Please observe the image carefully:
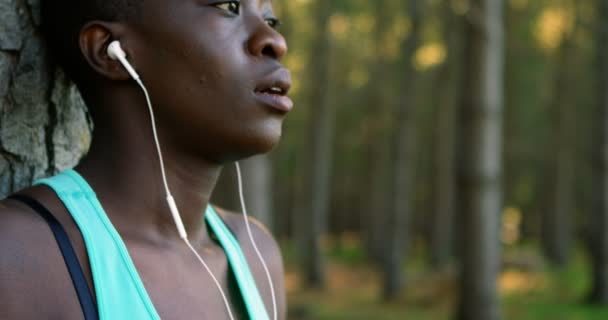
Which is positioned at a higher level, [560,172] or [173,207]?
[173,207]

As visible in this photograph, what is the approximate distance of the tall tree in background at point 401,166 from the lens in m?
15.1

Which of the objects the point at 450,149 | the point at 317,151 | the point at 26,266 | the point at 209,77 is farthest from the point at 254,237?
the point at 450,149

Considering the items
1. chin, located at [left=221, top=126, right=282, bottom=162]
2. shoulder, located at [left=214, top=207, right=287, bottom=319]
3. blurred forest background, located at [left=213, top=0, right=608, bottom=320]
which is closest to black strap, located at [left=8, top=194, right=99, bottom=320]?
chin, located at [left=221, top=126, right=282, bottom=162]

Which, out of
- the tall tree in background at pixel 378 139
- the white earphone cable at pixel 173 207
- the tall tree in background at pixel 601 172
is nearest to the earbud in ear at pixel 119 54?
the white earphone cable at pixel 173 207

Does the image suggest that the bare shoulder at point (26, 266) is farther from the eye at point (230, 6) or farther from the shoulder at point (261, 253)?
the shoulder at point (261, 253)

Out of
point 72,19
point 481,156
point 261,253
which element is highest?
point 72,19

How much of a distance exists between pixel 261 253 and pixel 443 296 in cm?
1349

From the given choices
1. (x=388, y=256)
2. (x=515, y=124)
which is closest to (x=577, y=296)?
(x=388, y=256)

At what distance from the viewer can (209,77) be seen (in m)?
1.73

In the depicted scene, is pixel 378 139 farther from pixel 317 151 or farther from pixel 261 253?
pixel 261 253

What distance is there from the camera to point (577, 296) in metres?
15.8

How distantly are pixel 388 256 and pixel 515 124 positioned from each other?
35.0 ft

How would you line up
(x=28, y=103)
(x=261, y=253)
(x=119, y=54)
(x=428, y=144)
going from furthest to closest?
(x=428, y=144) < (x=261, y=253) < (x=28, y=103) < (x=119, y=54)

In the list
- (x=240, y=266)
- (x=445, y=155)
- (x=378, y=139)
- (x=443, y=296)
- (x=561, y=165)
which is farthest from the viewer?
(x=378, y=139)
